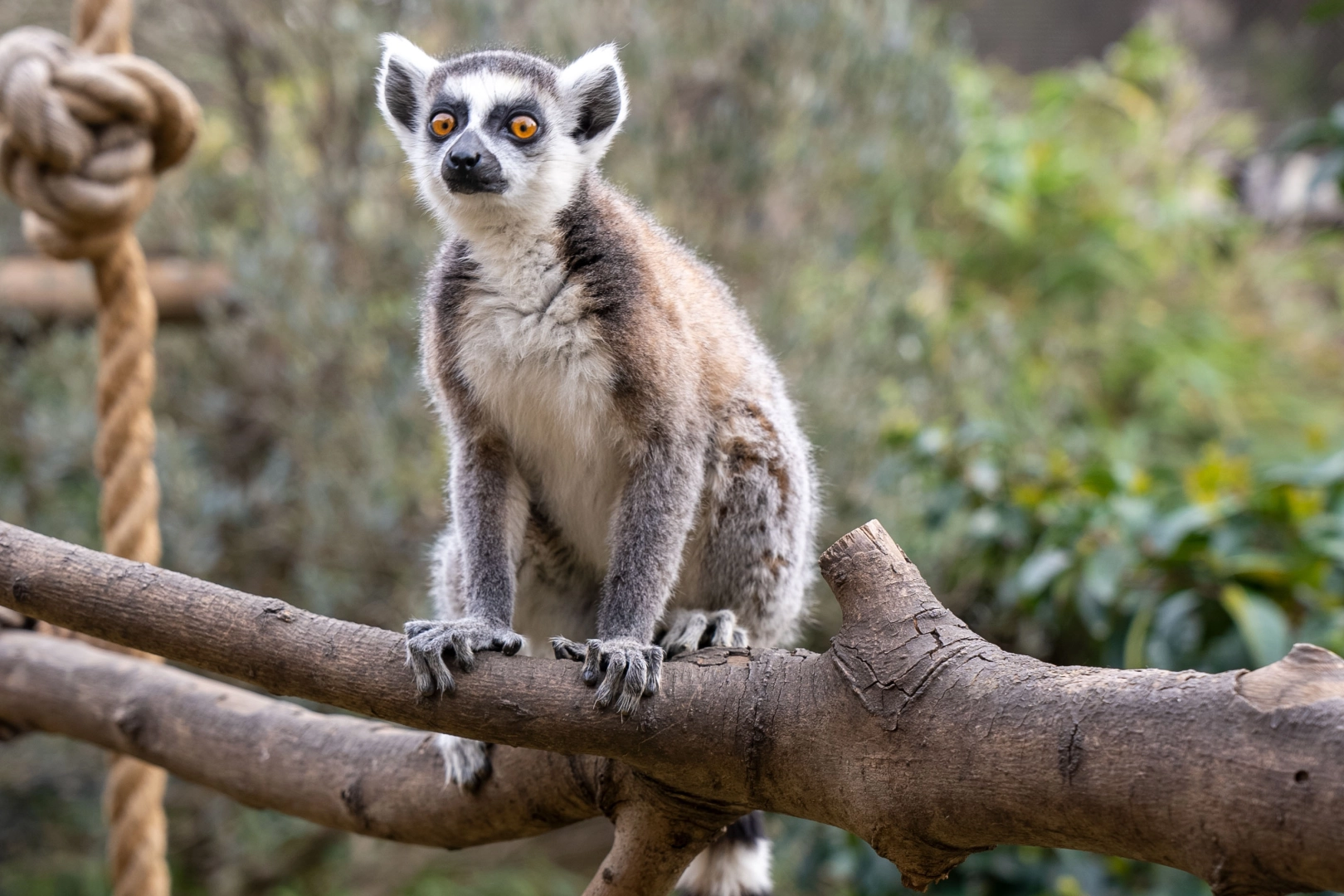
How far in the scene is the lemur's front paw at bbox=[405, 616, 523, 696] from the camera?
1.72 metres

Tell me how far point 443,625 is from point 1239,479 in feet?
8.61

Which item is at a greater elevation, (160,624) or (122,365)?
(122,365)

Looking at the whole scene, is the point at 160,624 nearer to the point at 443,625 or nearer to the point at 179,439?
the point at 443,625

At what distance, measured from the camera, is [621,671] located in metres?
1.72

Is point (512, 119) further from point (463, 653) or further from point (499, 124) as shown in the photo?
point (463, 653)

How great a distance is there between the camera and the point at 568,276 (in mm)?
2238

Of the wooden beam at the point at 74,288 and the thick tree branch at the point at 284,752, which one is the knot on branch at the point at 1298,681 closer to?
the thick tree branch at the point at 284,752

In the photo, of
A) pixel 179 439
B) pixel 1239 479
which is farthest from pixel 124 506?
pixel 1239 479

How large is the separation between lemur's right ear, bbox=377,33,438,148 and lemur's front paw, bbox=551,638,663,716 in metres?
1.38

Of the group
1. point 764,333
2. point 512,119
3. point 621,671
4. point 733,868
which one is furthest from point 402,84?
point 764,333

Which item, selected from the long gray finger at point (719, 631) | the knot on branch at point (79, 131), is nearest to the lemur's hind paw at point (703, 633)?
the long gray finger at point (719, 631)

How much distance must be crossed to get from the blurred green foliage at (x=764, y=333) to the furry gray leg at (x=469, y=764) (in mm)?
1707

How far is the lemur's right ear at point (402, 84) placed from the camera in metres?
2.59

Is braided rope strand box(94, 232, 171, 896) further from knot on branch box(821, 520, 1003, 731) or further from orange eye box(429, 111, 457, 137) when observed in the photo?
knot on branch box(821, 520, 1003, 731)
